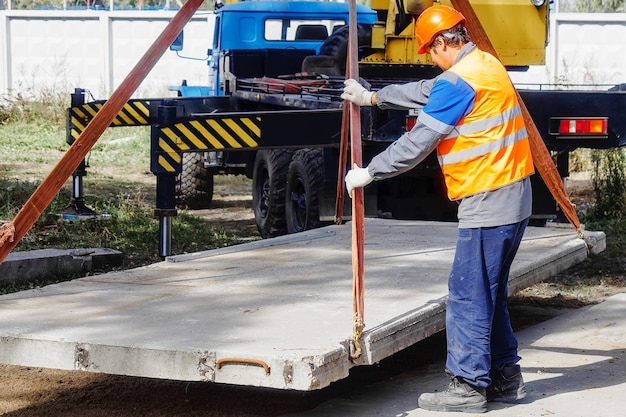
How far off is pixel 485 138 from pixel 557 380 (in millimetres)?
1574

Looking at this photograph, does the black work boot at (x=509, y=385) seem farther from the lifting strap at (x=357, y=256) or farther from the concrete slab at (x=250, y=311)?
the lifting strap at (x=357, y=256)

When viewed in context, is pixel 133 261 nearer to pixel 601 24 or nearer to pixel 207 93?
pixel 207 93

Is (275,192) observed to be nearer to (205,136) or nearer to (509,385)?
(205,136)

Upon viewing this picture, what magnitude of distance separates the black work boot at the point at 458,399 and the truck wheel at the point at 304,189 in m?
4.19

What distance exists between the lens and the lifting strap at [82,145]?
4879 mm

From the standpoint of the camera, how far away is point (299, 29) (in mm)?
12391

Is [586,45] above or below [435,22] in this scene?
above

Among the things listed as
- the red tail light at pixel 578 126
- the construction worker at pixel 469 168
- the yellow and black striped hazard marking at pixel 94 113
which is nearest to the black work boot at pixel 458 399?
the construction worker at pixel 469 168

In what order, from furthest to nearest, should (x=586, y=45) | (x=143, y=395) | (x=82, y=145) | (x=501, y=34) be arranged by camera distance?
(x=586, y=45) → (x=501, y=34) → (x=143, y=395) → (x=82, y=145)

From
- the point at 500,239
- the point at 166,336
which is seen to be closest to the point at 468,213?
the point at 500,239

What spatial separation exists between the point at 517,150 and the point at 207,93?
9075mm

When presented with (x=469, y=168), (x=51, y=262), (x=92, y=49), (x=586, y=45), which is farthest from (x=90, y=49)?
(x=469, y=168)

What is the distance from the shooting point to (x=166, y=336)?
15.4 ft

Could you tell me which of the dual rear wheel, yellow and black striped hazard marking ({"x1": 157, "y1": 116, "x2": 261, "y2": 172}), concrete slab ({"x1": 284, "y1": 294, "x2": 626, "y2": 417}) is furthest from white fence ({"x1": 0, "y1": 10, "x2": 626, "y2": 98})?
concrete slab ({"x1": 284, "y1": 294, "x2": 626, "y2": 417})
